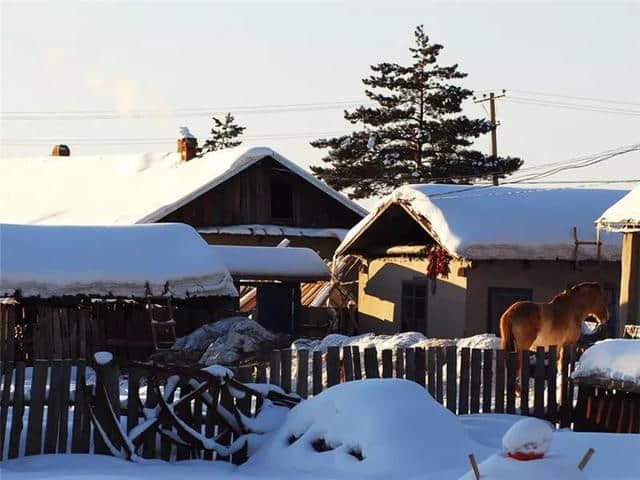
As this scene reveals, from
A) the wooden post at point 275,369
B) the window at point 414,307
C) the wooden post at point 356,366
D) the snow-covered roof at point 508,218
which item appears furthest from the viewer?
the window at point 414,307

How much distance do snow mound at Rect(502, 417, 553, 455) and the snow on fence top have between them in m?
19.4

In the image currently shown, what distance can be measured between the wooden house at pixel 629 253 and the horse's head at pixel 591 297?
0.40 m

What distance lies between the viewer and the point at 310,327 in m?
32.7

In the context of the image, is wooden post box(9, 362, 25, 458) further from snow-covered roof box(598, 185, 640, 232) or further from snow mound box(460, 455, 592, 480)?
snow-covered roof box(598, 185, 640, 232)

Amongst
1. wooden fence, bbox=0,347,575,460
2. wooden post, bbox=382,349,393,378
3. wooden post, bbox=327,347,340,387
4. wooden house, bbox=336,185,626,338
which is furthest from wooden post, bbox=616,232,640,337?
wooden post, bbox=327,347,340,387

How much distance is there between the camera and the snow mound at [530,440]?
5.86 m

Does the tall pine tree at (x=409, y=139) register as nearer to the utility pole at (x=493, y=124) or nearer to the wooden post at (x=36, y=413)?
the utility pole at (x=493, y=124)

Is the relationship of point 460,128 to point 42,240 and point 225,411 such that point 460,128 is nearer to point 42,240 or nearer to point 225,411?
point 42,240

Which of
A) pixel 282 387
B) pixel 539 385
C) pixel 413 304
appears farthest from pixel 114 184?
pixel 282 387

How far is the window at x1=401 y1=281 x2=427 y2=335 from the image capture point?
28.4m

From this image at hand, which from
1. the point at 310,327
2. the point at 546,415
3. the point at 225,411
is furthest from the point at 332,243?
the point at 225,411

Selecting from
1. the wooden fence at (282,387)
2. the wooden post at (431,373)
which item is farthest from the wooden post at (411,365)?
the wooden post at (431,373)

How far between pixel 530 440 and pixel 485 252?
64.6 feet

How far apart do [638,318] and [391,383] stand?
9931mm
